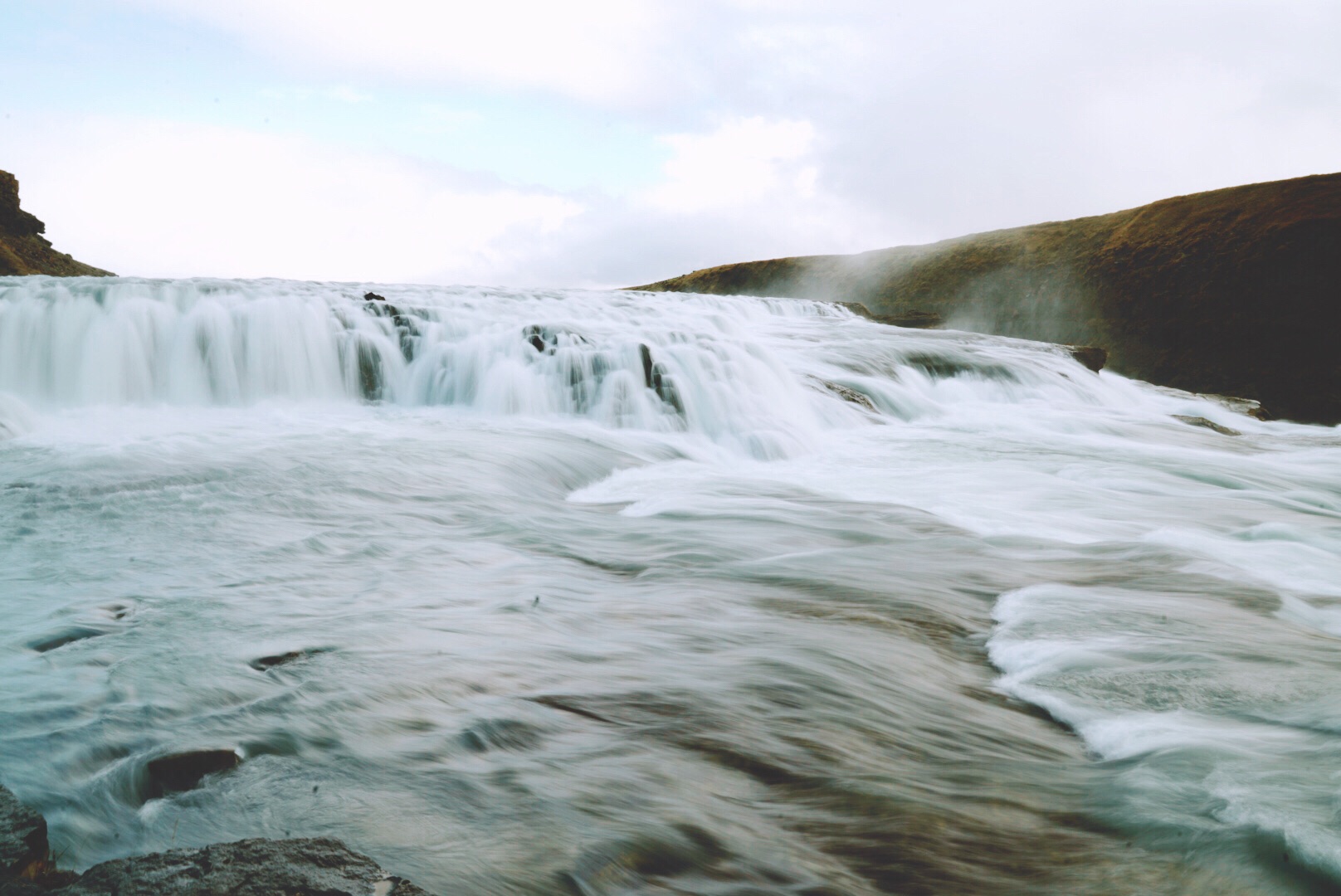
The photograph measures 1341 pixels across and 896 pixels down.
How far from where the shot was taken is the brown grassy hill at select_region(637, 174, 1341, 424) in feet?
62.3

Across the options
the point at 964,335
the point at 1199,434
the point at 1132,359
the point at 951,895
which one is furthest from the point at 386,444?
the point at 1132,359

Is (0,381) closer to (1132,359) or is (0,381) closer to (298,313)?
(298,313)

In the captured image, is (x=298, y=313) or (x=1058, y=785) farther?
(x=298, y=313)

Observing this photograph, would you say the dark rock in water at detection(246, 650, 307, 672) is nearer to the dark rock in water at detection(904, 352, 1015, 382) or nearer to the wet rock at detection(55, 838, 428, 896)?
the wet rock at detection(55, 838, 428, 896)

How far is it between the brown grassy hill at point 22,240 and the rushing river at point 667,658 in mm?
18768

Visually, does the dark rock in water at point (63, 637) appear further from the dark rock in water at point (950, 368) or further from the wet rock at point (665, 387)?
the dark rock in water at point (950, 368)

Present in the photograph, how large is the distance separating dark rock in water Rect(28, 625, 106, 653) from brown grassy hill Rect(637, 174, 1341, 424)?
2234cm

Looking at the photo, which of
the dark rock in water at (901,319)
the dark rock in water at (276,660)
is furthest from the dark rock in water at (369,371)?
the dark rock in water at (901,319)

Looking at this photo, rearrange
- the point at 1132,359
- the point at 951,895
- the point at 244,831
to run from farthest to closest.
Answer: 1. the point at 1132,359
2. the point at 244,831
3. the point at 951,895

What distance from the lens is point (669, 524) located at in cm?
488

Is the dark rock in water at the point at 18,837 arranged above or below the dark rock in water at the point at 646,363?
below

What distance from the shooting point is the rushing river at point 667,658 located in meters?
1.81

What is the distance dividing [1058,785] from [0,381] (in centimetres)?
1009

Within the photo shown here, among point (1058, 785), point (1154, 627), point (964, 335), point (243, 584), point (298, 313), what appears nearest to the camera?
point (1058, 785)
